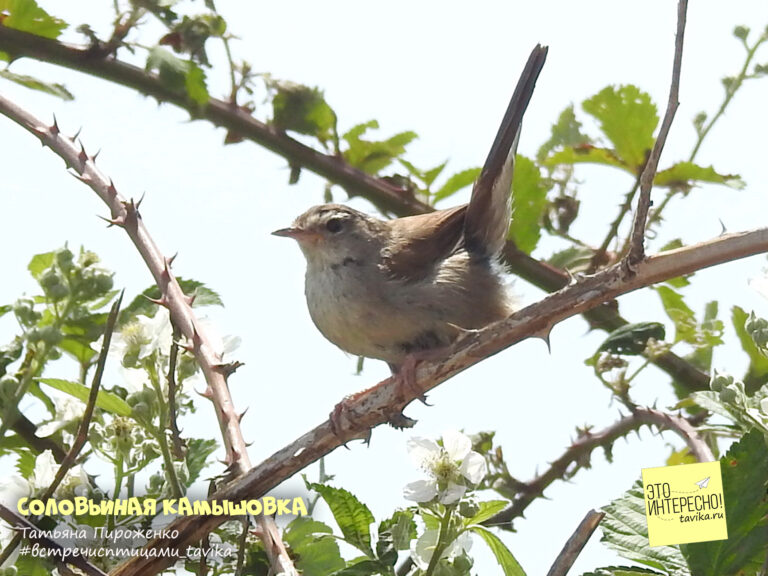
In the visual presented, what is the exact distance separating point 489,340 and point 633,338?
2.24ft

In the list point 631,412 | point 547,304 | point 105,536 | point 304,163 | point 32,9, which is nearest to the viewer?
point 547,304

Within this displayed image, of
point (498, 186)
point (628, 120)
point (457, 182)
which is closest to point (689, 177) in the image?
point (628, 120)

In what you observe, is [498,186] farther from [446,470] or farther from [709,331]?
[446,470]

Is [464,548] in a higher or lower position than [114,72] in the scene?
lower

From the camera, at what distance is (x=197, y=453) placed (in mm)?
2244

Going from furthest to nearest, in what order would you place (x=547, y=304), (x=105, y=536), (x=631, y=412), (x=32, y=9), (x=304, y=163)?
(x=304, y=163) → (x=32, y=9) → (x=631, y=412) → (x=105, y=536) → (x=547, y=304)

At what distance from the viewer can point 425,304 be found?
3045 mm

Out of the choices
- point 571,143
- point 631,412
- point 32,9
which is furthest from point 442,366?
point 32,9

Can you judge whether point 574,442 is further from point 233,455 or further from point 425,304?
point 233,455

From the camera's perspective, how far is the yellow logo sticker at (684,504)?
1930mm

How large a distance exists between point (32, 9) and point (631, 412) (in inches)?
86.1

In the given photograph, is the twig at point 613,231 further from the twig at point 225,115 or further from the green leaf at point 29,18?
the green leaf at point 29,18

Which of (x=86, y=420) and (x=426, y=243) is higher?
(x=426, y=243)

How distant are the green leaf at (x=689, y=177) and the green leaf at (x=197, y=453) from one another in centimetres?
163
